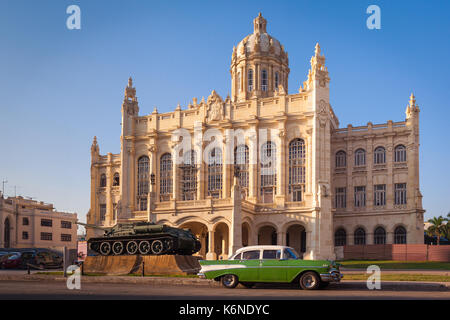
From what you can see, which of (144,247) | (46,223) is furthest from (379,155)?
(46,223)

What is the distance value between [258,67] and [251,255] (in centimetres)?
5113

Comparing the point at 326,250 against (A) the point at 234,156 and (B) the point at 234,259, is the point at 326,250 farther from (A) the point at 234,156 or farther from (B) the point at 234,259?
(B) the point at 234,259

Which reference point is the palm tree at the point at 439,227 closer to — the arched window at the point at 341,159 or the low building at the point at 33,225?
the arched window at the point at 341,159

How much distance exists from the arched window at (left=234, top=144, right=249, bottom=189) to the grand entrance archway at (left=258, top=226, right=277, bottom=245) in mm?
5075

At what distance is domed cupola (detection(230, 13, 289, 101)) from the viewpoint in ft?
228

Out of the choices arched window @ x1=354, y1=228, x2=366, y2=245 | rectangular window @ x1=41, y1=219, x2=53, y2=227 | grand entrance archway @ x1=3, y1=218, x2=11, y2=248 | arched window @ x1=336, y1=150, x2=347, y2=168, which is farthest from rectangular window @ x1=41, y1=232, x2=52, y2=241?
arched window @ x1=354, y1=228, x2=366, y2=245

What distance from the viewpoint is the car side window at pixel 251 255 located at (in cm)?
2109

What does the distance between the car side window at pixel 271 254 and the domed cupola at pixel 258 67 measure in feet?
160

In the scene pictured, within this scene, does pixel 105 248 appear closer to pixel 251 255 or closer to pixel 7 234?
pixel 251 255

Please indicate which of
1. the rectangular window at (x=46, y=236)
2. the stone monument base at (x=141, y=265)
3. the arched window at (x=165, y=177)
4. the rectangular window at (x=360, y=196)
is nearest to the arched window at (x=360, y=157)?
the rectangular window at (x=360, y=196)

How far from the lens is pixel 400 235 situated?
190 feet

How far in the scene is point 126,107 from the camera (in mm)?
67562
